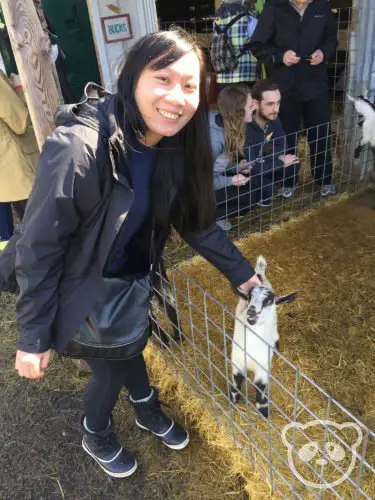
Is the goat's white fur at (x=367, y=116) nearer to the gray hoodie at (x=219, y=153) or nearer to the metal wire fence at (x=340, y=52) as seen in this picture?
the metal wire fence at (x=340, y=52)

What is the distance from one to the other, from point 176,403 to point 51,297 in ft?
4.27

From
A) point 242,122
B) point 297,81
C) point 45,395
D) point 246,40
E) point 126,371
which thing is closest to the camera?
point 126,371

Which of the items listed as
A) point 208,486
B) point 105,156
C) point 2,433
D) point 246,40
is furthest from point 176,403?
point 246,40

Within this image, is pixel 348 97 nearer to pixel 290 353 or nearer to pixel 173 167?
pixel 290 353

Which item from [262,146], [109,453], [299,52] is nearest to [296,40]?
[299,52]

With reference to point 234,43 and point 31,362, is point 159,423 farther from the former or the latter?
point 234,43

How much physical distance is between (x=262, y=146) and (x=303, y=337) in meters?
1.70

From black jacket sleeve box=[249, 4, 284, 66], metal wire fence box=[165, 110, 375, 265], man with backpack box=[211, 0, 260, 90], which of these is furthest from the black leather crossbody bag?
man with backpack box=[211, 0, 260, 90]

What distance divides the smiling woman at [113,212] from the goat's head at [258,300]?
20 cm

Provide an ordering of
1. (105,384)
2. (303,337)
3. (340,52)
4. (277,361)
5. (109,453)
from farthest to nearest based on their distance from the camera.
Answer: (340,52) → (303,337) → (277,361) → (109,453) → (105,384)

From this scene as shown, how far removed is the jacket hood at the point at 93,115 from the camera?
1354 millimetres

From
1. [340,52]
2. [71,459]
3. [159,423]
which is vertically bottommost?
[71,459]

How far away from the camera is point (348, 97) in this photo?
413 centimetres

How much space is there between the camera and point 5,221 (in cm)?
360
